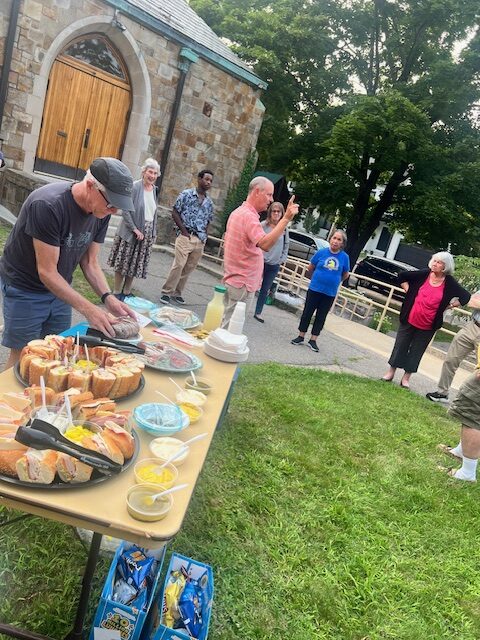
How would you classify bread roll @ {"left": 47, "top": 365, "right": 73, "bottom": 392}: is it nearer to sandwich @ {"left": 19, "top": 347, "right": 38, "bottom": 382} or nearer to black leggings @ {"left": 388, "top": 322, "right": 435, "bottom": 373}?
sandwich @ {"left": 19, "top": 347, "right": 38, "bottom": 382}

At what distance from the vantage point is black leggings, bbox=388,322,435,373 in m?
6.52

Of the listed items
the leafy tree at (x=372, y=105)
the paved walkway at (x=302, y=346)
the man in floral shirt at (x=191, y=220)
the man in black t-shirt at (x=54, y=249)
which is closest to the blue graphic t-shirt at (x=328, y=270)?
the paved walkway at (x=302, y=346)

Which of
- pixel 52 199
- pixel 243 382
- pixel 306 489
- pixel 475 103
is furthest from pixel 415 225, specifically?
pixel 52 199

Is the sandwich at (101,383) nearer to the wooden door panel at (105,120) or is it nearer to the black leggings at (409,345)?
the black leggings at (409,345)

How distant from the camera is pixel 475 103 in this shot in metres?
16.9

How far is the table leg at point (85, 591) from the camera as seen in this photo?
189 centimetres

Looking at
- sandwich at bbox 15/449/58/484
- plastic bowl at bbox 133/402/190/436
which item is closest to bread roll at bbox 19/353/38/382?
plastic bowl at bbox 133/402/190/436

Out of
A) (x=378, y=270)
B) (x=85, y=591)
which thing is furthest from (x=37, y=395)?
(x=378, y=270)

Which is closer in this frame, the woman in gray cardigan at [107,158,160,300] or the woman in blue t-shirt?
the woman in gray cardigan at [107,158,160,300]

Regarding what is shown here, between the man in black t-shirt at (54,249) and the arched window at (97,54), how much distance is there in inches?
378

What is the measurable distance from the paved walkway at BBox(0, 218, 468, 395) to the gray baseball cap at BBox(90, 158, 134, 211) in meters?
3.48

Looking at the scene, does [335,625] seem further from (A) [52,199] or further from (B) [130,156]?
(B) [130,156]

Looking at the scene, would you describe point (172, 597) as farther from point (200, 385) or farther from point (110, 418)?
point (200, 385)

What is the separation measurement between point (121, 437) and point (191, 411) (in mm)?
546
